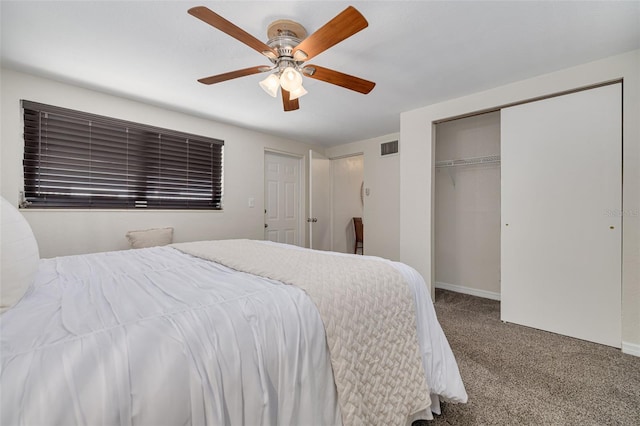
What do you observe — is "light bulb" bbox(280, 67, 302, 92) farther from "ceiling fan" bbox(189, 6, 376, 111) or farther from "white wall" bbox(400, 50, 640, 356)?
"white wall" bbox(400, 50, 640, 356)

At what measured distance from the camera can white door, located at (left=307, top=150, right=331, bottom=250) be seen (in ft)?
13.4

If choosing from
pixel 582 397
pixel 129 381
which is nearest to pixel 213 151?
pixel 129 381

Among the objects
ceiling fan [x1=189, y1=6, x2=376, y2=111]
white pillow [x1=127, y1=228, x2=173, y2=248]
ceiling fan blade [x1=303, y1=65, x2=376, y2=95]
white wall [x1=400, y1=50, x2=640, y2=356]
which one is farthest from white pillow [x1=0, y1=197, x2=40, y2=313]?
white wall [x1=400, y1=50, x2=640, y2=356]

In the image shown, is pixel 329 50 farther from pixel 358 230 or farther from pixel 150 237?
pixel 358 230

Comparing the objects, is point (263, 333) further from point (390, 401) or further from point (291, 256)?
point (291, 256)

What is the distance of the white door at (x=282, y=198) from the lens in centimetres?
444

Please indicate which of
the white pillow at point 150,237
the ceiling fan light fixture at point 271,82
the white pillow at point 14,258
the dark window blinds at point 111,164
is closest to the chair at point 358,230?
the dark window blinds at point 111,164

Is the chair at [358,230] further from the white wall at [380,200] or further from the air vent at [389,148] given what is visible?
the air vent at [389,148]

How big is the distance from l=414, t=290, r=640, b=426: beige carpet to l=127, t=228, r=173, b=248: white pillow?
116 inches

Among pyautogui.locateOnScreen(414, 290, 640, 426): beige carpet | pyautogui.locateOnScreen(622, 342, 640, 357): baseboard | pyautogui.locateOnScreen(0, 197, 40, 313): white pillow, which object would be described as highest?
pyautogui.locateOnScreen(0, 197, 40, 313): white pillow

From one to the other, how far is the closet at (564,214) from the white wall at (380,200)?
178 cm

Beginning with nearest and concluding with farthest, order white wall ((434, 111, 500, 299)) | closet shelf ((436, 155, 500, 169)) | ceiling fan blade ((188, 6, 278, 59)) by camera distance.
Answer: ceiling fan blade ((188, 6, 278, 59)) → closet shelf ((436, 155, 500, 169)) → white wall ((434, 111, 500, 299))

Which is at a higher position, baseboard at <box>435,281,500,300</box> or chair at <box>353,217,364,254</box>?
chair at <box>353,217,364,254</box>

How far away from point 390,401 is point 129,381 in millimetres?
993
